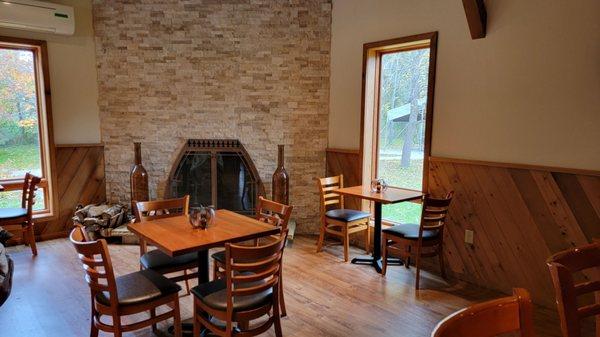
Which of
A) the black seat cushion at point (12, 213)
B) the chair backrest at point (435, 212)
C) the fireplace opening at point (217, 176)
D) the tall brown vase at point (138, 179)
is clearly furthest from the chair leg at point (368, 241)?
the black seat cushion at point (12, 213)

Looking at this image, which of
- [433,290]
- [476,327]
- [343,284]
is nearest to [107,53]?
[343,284]

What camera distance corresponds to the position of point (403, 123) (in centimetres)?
420

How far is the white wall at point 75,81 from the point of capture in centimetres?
456

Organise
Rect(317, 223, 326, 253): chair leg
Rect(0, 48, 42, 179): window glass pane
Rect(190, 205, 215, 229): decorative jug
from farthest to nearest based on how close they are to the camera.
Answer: Rect(0, 48, 42, 179): window glass pane, Rect(317, 223, 326, 253): chair leg, Rect(190, 205, 215, 229): decorative jug

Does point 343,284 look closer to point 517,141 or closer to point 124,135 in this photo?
point 517,141

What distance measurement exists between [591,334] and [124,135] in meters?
4.92

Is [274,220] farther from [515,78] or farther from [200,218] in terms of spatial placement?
[515,78]

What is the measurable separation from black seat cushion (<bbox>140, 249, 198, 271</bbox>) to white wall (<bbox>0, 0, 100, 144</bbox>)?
269 cm

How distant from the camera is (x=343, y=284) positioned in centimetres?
349

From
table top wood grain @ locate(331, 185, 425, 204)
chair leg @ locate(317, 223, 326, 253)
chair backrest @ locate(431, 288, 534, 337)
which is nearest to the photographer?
chair backrest @ locate(431, 288, 534, 337)

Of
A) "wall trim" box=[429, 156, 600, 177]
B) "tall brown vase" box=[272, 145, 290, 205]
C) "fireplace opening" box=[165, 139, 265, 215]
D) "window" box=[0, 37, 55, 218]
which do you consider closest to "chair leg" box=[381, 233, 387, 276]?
"wall trim" box=[429, 156, 600, 177]

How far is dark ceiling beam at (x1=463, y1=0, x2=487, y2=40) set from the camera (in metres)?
3.22

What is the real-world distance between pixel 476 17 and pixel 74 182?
15.2 feet

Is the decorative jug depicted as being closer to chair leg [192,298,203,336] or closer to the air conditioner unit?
chair leg [192,298,203,336]
